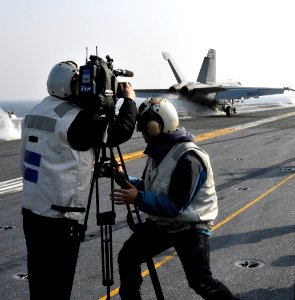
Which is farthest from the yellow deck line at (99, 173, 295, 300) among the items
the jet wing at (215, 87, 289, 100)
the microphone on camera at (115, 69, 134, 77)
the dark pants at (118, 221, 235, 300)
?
the jet wing at (215, 87, 289, 100)

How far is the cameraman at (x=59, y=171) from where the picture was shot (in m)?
3.71

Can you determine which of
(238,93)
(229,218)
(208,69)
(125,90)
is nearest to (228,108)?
(238,93)

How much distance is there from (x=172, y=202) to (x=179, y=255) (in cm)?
53

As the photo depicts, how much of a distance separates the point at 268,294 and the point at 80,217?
9.49 feet

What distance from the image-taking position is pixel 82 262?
6.64 metres

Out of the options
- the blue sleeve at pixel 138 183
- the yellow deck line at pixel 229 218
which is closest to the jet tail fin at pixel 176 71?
the yellow deck line at pixel 229 218

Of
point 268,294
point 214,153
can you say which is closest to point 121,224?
point 268,294

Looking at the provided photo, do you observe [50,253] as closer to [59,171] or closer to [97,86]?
[59,171]

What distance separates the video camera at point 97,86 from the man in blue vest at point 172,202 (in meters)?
0.40

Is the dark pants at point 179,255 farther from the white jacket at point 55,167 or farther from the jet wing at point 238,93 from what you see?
the jet wing at point 238,93

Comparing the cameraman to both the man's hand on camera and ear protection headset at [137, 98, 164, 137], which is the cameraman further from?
ear protection headset at [137, 98, 164, 137]

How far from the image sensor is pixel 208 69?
52.3m

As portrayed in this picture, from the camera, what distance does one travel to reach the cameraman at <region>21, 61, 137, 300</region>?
3705mm

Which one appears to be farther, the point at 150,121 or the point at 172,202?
the point at 150,121
